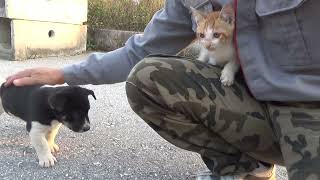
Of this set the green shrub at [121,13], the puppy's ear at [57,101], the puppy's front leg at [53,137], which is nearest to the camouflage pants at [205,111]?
the puppy's ear at [57,101]

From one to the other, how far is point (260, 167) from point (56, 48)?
443 centimetres

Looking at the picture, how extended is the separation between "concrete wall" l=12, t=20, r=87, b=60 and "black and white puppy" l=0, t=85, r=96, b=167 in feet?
9.50

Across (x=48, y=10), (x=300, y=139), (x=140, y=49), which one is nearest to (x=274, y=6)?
(x=300, y=139)

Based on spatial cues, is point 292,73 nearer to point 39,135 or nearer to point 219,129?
point 219,129

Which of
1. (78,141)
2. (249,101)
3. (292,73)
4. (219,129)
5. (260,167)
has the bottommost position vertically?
(78,141)

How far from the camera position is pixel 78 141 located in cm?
285

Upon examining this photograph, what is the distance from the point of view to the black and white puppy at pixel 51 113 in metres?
2.58

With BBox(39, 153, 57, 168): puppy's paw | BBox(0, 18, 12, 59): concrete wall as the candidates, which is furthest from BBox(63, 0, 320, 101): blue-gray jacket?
BBox(0, 18, 12, 59): concrete wall

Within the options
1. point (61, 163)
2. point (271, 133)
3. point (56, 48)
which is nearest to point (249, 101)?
point (271, 133)

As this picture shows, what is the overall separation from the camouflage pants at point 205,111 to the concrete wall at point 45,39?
3.87m

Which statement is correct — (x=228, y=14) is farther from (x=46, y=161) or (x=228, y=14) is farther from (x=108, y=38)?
(x=108, y=38)

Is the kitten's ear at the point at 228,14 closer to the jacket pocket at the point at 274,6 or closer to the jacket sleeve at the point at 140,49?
the jacket pocket at the point at 274,6

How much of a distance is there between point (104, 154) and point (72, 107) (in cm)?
31

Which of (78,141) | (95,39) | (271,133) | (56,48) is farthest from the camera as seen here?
(95,39)
